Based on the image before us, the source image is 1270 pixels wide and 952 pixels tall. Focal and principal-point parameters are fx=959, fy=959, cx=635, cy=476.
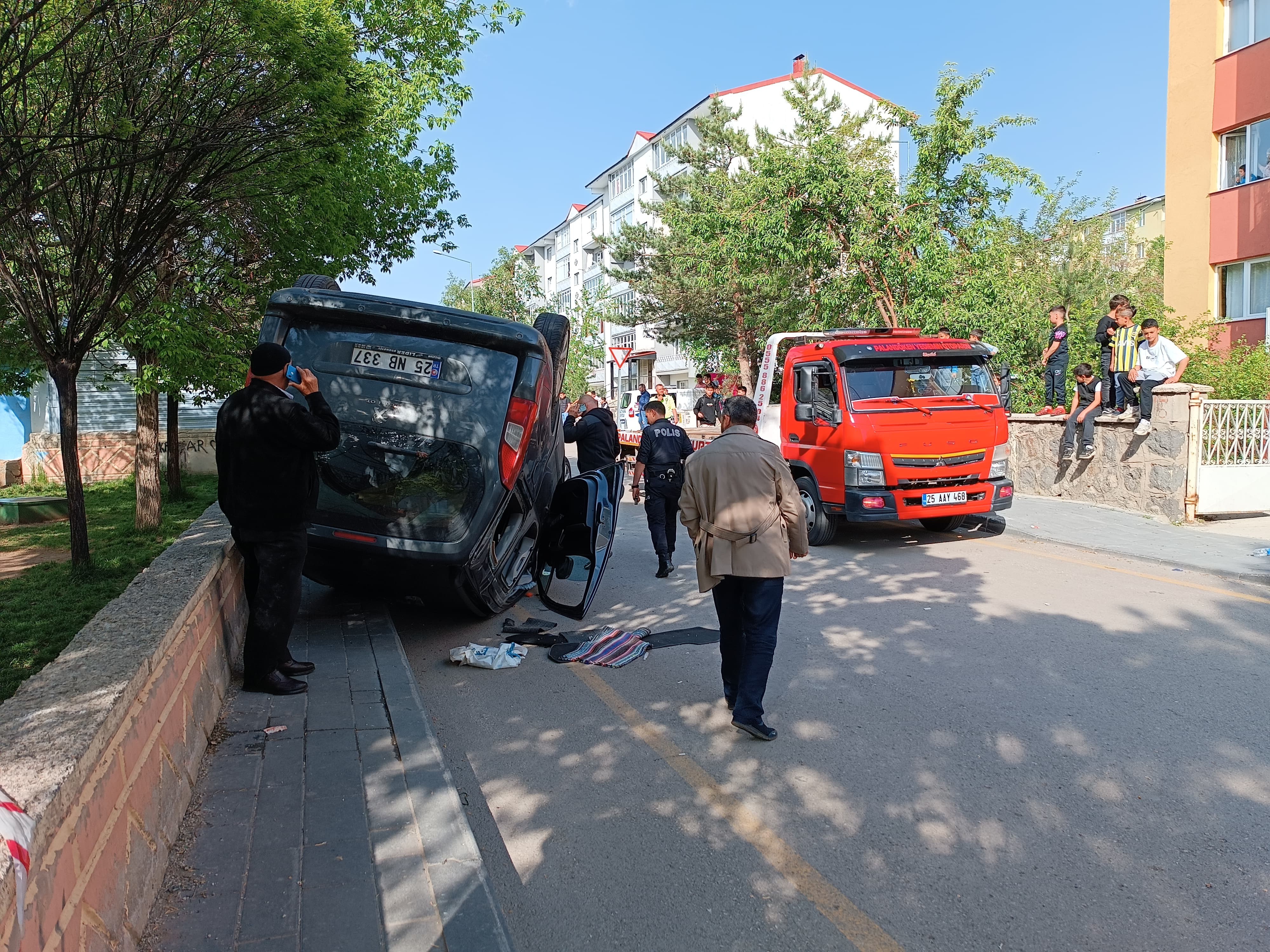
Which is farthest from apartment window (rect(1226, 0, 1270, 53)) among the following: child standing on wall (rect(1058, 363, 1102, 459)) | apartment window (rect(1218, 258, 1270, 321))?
child standing on wall (rect(1058, 363, 1102, 459))

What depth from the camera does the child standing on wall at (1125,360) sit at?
42.5 ft

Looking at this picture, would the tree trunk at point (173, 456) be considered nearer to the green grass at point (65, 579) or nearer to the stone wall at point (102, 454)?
the green grass at point (65, 579)

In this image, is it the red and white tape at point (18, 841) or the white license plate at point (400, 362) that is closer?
the red and white tape at point (18, 841)

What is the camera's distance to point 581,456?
11.3m

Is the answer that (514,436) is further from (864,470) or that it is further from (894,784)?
(864,470)

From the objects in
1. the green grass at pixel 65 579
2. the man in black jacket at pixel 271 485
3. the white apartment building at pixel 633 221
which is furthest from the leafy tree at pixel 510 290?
the man in black jacket at pixel 271 485

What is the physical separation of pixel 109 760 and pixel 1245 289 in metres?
24.3

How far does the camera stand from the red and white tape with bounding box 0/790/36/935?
204 cm

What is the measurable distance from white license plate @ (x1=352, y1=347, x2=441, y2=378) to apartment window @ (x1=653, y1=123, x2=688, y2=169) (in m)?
49.5

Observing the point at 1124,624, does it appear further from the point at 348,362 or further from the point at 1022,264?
the point at 1022,264

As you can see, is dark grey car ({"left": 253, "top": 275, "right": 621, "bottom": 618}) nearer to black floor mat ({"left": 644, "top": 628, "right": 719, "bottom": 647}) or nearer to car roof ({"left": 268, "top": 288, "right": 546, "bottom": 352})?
car roof ({"left": 268, "top": 288, "right": 546, "bottom": 352})

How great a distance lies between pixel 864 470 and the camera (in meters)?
10.6

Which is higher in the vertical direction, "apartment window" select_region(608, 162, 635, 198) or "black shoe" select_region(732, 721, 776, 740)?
"apartment window" select_region(608, 162, 635, 198)

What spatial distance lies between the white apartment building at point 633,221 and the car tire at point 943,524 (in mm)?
15732
